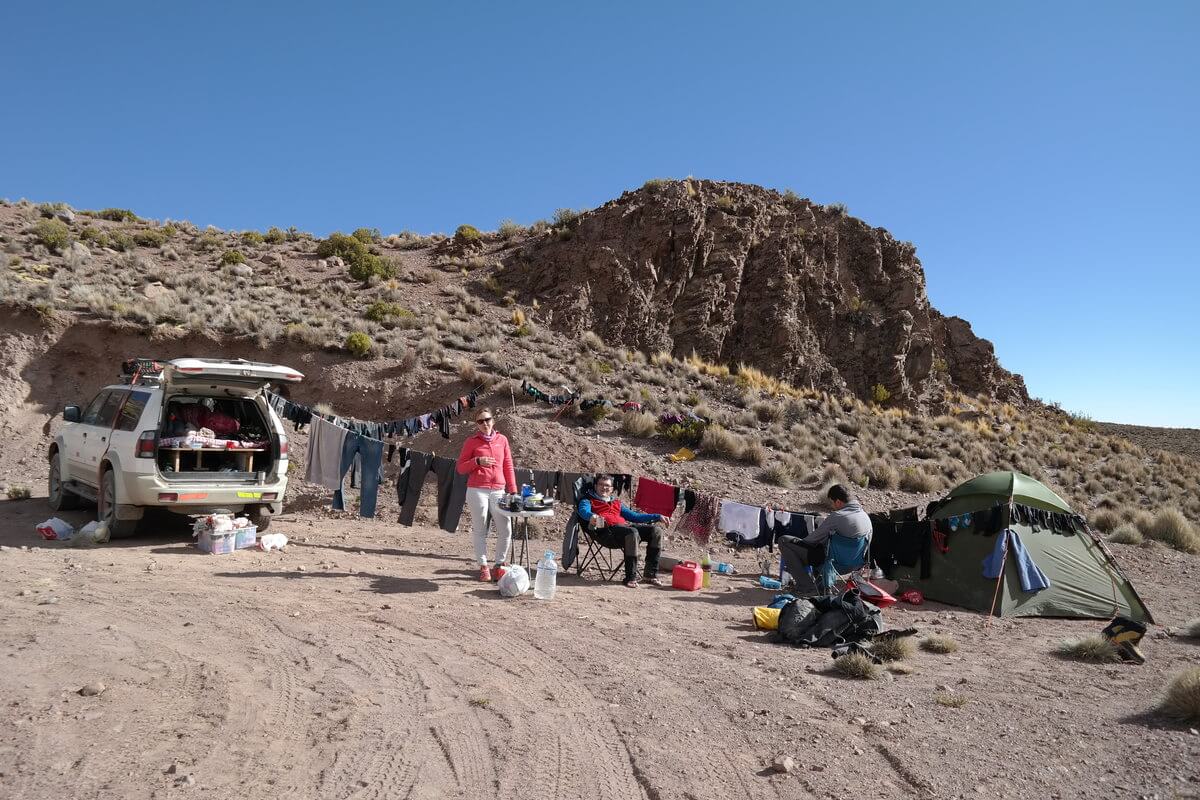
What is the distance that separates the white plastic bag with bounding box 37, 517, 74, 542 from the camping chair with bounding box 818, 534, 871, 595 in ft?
31.3

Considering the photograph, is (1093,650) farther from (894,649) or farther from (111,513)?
(111,513)

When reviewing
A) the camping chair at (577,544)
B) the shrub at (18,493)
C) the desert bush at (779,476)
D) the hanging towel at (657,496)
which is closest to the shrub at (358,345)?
the shrub at (18,493)

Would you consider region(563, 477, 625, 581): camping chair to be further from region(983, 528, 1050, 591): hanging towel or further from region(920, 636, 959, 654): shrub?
region(983, 528, 1050, 591): hanging towel

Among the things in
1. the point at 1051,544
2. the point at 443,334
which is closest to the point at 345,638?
the point at 1051,544

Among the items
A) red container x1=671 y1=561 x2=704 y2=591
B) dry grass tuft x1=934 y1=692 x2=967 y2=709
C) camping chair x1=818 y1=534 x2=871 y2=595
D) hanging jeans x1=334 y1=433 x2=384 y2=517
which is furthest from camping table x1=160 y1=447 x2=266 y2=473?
dry grass tuft x1=934 y1=692 x2=967 y2=709

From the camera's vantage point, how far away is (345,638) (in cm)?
611

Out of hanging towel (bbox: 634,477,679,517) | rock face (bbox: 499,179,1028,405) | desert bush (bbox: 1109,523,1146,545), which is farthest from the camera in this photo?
rock face (bbox: 499,179,1028,405)

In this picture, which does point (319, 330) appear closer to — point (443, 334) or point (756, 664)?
Result: point (443, 334)

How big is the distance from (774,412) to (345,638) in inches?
719

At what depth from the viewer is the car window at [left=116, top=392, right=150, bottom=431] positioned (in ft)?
30.8

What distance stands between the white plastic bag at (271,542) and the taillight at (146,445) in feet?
5.62

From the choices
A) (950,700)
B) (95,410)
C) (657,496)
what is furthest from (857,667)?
(95,410)

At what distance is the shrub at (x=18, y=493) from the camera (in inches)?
508

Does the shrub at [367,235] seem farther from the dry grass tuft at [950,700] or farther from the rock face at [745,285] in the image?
the dry grass tuft at [950,700]
